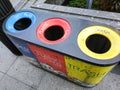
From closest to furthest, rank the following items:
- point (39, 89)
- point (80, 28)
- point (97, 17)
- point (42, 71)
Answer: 1. point (80, 28)
2. point (97, 17)
3. point (39, 89)
4. point (42, 71)

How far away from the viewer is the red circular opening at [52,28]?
1472 mm

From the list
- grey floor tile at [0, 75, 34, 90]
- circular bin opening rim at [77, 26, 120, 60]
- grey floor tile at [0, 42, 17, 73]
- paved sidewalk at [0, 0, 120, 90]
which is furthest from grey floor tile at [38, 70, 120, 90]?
circular bin opening rim at [77, 26, 120, 60]

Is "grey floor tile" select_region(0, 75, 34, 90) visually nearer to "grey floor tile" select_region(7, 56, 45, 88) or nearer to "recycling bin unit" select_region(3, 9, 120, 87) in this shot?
"grey floor tile" select_region(7, 56, 45, 88)

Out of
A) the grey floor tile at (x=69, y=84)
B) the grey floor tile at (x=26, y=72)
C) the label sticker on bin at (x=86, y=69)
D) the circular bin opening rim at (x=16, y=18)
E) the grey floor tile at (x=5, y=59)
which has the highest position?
the circular bin opening rim at (x=16, y=18)

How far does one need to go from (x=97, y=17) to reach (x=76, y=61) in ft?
2.29

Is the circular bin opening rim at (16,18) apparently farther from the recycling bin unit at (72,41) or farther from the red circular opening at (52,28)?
the red circular opening at (52,28)

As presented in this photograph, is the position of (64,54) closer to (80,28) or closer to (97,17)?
(80,28)

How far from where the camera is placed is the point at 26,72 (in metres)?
2.16

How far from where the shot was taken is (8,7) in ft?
6.01

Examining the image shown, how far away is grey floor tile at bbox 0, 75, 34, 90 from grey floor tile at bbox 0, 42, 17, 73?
6.4 inches

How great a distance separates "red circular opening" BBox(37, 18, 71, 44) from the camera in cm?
147

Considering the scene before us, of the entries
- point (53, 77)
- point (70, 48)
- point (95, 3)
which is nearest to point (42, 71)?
point (53, 77)

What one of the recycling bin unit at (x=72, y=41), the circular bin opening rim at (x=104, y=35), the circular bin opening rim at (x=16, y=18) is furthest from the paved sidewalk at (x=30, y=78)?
the circular bin opening rim at (x=104, y=35)

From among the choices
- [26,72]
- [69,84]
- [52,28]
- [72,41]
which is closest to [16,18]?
[52,28]
